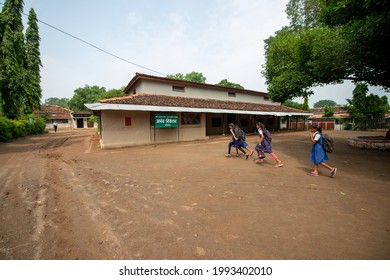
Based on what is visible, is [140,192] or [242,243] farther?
[140,192]

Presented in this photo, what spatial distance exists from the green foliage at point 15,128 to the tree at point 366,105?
38819 mm

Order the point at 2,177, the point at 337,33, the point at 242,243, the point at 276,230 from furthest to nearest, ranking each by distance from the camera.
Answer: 1. the point at 337,33
2. the point at 2,177
3. the point at 276,230
4. the point at 242,243

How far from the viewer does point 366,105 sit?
26.0 metres

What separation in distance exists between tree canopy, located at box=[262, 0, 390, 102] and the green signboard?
6.63 metres

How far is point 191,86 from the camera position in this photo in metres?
18.4

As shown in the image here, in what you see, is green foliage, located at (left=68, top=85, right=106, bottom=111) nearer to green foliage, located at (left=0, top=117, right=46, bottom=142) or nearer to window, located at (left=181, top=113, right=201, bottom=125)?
green foliage, located at (left=0, top=117, right=46, bottom=142)

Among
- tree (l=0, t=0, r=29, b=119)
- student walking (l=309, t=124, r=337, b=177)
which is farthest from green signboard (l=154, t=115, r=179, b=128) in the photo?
tree (l=0, t=0, r=29, b=119)

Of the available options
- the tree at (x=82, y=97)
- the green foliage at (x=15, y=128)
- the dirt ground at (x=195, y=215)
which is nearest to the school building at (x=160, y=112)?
the dirt ground at (x=195, y=215)

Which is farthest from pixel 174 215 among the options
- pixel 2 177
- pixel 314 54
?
A: pixel 314 54

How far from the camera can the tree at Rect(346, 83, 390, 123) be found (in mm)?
25516

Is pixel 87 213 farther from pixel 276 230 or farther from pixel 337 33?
pixel 337 33

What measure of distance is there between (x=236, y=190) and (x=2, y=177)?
699 centimetres

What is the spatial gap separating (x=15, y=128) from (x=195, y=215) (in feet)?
68.8

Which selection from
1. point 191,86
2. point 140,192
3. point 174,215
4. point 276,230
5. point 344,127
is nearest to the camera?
point 276,230
